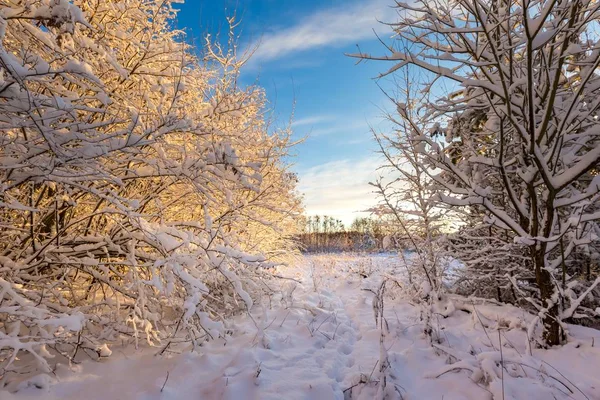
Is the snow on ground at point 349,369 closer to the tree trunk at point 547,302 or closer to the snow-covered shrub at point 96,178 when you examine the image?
the tree trunk at point 547,302

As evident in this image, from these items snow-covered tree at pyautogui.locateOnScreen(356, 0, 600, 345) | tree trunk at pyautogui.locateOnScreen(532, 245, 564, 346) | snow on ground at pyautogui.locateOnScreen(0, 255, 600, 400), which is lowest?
snow on ground at pyautogui.locateOnScreen(0, 255, 600, 400)

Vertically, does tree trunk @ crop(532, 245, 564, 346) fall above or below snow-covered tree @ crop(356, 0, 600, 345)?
below

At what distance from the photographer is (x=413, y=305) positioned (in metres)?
5.14

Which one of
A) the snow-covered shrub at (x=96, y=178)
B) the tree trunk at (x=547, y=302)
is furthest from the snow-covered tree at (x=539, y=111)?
the snow-covered shrub at (x=96, y=178)

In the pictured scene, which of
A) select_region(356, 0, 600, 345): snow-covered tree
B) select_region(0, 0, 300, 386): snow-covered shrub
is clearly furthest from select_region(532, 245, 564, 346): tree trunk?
select_region(0, 0, 300, 386): snow-covered shrub

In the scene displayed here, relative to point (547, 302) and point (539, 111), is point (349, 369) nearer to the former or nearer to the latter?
point (547, 302)

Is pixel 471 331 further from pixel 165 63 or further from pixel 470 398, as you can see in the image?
pixel 165 63

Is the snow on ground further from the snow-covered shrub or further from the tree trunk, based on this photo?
the snow-covered shrub

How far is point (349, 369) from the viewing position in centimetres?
288

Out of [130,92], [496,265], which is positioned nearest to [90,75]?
[130,92]

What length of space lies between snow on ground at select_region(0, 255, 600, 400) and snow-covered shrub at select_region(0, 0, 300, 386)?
0.27 metres

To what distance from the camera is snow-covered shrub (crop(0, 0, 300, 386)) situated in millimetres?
1951

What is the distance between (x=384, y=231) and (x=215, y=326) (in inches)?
170

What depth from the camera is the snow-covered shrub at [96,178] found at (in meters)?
1.95
